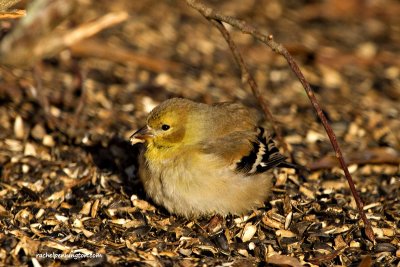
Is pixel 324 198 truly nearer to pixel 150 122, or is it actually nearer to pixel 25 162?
pixel 150 122

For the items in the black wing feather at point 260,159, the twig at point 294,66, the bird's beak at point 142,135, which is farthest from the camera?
the black wing feather at point 260,159

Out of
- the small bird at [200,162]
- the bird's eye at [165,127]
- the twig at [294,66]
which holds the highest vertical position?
the twig at [294,66]

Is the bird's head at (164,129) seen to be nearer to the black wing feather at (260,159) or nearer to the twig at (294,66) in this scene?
the black wing feather at (260,159)

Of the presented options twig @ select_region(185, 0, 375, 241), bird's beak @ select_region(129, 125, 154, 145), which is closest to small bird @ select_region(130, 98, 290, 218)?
bird's beak @ select_region(129, 125, 154, 145)

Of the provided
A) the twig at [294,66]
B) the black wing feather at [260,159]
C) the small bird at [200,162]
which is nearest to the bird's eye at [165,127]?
the small bird at [200,162]

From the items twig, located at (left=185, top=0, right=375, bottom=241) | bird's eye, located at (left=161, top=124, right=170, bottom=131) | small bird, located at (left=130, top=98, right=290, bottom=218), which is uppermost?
twig, located at (left=185, top=0, right=375, bottom=241)

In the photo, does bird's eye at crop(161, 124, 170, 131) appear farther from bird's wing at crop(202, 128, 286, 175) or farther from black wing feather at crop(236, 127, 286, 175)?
black wing feather at crop(236, 127, 286, 175)

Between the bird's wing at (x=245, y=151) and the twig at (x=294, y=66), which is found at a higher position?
the twig at (x=294, y=66)
